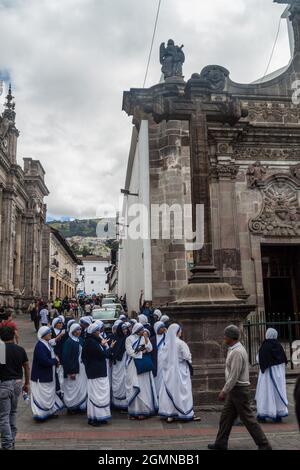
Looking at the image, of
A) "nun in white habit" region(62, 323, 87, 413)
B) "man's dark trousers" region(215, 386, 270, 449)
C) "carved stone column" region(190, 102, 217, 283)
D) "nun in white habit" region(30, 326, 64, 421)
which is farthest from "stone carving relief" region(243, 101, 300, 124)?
"man's dark trousers" region(215, 386, 270, 449)

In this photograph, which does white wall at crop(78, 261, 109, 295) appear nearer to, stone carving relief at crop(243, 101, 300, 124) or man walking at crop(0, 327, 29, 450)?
stone carving relief at crop(243, 101, 300, 124)

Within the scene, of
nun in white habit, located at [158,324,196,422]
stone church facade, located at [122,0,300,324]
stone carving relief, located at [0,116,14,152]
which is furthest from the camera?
stone carving relief, located at [0,116,14,152]

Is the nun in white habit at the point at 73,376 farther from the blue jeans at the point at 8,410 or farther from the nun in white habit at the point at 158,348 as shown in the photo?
the blue jeans at the point at 8,410

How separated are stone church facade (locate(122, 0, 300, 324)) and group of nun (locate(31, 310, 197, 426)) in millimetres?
7626

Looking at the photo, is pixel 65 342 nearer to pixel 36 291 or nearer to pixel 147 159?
pixel 147 159

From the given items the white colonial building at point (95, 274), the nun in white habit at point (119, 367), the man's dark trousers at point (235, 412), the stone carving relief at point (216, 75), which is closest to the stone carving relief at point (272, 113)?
the stone carving relief at point (216, 75)

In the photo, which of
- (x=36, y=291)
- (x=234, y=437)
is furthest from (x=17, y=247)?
(x=234, y=437)

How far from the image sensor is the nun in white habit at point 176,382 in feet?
24.5

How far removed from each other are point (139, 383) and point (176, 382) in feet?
2.56

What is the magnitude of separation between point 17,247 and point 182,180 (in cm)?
2642

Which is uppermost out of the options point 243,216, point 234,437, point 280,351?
point 243,216

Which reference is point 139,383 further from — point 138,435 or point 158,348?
point 138,435

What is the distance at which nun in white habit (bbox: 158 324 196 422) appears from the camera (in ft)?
24.5

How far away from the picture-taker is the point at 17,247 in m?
39.5
